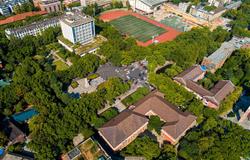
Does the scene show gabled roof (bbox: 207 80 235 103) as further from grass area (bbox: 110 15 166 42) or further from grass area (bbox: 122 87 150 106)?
grass area (bbox: 110 15 166 42)

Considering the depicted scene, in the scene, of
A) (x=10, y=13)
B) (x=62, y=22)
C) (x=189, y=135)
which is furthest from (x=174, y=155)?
(x=10, y=13)

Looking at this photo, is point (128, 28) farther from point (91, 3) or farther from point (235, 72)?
point (235, 72)

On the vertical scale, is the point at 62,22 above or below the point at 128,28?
above

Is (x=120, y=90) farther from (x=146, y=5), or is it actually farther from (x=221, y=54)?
(x=146, y=5)

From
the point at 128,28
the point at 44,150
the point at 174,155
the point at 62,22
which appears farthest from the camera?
the point at 128,28

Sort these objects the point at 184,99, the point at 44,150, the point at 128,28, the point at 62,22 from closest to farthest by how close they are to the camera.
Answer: the point at 44,150, the point at 184,99, the point at 62,22, the point at 128,28

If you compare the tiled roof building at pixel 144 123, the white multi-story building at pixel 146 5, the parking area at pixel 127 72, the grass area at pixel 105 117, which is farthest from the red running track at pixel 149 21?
the grass area at pixel 105 117

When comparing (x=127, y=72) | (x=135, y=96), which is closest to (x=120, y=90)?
(x=135, y=96)
